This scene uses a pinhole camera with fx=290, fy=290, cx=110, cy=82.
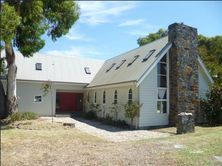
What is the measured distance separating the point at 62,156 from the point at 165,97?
1259 cm

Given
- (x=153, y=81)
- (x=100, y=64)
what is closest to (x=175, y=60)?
(x=153, y=81)

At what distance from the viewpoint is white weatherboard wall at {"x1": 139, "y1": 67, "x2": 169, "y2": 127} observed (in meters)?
19.8

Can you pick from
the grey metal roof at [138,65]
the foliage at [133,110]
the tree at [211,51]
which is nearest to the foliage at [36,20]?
the grey metal roof at [138,65]

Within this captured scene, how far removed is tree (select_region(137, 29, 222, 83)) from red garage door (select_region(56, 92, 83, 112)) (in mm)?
13730

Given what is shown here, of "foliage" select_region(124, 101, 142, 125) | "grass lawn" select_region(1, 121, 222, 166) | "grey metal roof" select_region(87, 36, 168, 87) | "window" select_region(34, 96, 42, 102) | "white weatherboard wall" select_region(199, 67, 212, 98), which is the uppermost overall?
"grey metal roof" select_region(87, 36, 168, 87)

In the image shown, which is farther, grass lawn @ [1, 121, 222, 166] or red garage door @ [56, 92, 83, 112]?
red garage door @ [56, 92, 83, 112]

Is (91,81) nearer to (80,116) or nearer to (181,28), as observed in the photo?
(80,116)

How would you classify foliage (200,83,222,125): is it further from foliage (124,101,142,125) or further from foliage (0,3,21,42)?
foliage (0,3,21,42)

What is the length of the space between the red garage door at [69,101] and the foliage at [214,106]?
1447 cm

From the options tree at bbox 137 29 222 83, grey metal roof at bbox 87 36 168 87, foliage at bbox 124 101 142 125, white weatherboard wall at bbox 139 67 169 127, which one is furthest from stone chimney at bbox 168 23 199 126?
tree at bbox 137 29 222 83

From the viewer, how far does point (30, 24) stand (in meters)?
18.5

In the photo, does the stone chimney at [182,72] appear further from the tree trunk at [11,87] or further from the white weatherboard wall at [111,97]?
the tree trunk at [11,87]

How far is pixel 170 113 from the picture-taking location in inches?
822

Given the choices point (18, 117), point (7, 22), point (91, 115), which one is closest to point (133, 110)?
point (18, 117)
